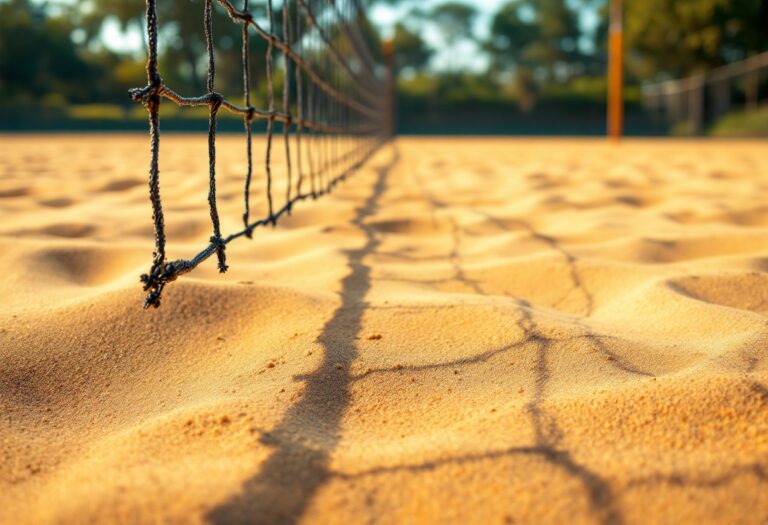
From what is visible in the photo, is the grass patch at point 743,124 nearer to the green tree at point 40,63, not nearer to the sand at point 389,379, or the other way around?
the sand at point 389,379

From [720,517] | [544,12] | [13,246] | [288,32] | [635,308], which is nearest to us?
[720,517]

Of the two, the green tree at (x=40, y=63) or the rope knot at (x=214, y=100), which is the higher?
the green tree at (x=40, y=63)

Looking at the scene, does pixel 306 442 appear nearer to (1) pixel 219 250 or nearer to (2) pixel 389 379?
(2) pixel 389 379

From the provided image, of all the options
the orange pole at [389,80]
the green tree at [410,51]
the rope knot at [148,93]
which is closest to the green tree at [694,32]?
the orange pole at [389,80]

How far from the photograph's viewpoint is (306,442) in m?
0.85

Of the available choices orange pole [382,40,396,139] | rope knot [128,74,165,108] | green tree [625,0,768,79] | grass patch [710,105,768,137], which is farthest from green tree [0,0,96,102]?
rope knot [128,74,165,108]

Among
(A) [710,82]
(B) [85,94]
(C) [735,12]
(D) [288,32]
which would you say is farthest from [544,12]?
(D) [288,32]

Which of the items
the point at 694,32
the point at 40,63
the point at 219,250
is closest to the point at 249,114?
the point at 219,250

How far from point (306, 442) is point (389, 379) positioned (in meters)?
0.24

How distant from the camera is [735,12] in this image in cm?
2177

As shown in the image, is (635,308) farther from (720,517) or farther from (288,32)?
(288,32)

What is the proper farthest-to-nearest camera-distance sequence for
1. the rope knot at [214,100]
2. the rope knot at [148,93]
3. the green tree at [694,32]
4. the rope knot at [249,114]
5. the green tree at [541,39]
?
the green tree at [541,39] → the green tree at [694,32] → the rope knot at [249,114] → the rope knot at [214,100] → the rope knot at [148,93]

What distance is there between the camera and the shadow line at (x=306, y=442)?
2.30ft

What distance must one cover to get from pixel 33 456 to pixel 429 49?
43175 mm
